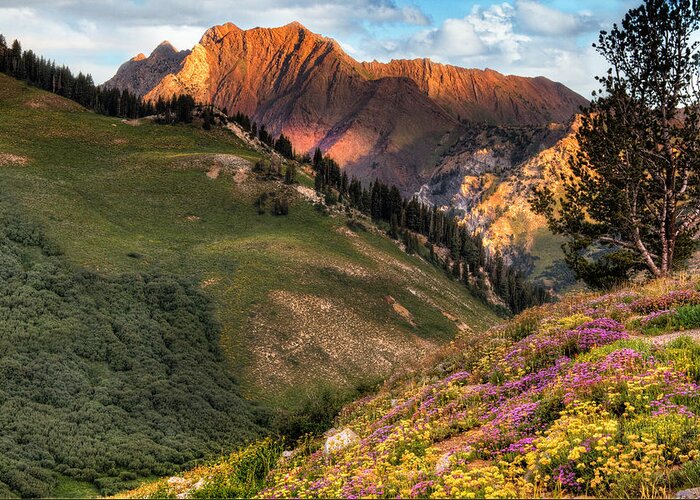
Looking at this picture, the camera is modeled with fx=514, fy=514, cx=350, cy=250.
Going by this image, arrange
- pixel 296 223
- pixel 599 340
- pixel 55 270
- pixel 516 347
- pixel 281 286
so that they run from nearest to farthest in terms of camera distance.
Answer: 1. pixel 599 340
2. pixel 516 347
3. pixel 55 270
4. pixel 281 286
5. pixel 296 223

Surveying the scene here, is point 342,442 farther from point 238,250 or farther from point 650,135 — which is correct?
point 238,250

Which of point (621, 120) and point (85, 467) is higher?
point (621, 120)

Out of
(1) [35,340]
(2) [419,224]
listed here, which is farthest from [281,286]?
(2) [419,224]

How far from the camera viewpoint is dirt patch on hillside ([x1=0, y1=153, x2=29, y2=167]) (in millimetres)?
100625

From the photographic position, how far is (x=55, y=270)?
67250 mm

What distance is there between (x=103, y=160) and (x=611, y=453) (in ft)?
430

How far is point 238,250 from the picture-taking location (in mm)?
93500

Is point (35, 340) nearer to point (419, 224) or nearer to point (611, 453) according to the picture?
point (611, 453)

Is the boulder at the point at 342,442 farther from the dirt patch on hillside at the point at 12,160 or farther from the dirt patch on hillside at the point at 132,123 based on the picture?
the dirt patch on hillside at the point at 132,123

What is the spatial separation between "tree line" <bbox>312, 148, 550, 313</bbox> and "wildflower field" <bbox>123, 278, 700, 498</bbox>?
143 meters

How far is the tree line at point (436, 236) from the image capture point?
165 meters

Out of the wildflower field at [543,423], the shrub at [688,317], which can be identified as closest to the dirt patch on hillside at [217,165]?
the wildflower field at [543,423]

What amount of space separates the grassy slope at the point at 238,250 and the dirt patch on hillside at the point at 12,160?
5.74 feet

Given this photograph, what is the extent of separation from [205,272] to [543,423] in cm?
7715
